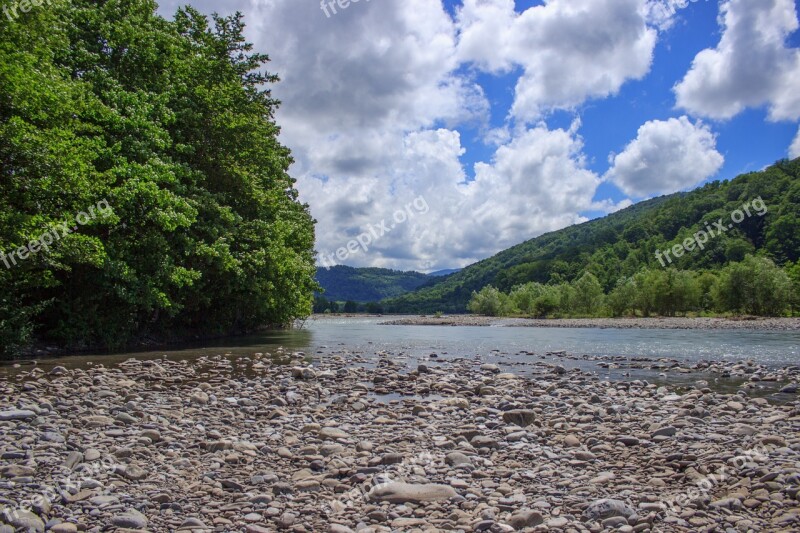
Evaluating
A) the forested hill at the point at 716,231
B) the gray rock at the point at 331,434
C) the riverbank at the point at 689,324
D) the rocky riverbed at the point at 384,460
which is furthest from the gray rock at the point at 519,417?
the forested hill at the point at 716,231

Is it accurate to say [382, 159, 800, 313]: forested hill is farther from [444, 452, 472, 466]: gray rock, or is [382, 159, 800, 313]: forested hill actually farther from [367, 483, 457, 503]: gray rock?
[367, 483, 457, 503]: gray rock

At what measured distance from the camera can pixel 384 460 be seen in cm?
750

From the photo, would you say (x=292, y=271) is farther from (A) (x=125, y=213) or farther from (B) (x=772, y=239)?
(B) (x=772, y=239)

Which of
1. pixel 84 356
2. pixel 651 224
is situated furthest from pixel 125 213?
pixel 651 224

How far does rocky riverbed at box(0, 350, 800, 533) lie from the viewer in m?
5.61

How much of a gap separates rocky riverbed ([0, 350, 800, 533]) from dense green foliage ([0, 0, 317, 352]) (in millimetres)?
6502

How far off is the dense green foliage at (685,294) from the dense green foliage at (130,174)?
3716 inches

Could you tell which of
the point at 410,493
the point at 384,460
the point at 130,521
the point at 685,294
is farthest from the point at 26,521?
the point at 685,294

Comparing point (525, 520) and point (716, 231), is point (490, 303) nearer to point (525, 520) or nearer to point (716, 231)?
point (716, 231)

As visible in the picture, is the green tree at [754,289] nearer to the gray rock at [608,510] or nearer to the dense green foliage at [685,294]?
the dense green foliage at [685,294]

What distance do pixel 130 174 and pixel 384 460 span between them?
56.0 ft

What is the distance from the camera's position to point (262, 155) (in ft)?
95.0

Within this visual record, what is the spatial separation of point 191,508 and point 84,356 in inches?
686

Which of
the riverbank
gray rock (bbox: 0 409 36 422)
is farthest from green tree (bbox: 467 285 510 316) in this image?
gray rock (bbox: 0 409 36 422)
